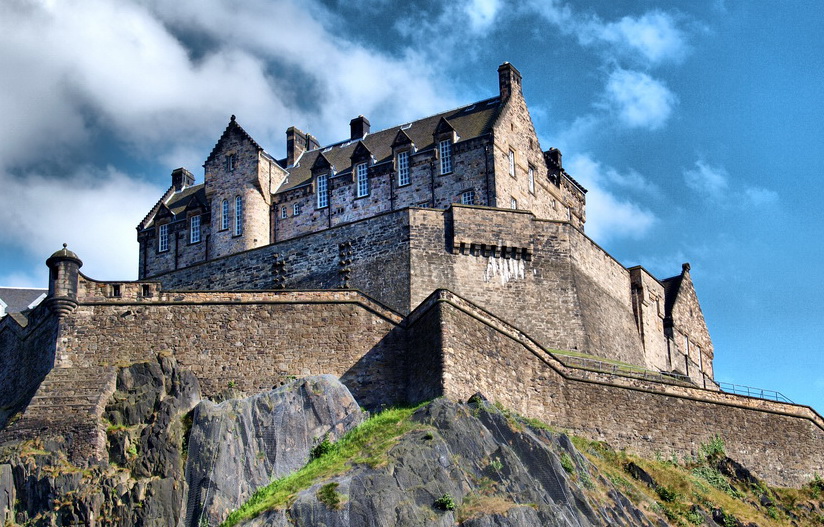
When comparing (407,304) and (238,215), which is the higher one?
(238,215)

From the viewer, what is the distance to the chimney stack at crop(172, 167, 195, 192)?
70812 millimetres

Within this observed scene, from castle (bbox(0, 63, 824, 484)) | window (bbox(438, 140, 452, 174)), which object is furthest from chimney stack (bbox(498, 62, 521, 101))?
window (bbox(438, 140, 452, 174))

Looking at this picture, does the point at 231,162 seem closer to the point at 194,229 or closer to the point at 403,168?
the point at 194,229

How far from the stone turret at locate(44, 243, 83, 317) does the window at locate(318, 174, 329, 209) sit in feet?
55.1

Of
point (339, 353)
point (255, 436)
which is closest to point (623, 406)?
point (339, 353)

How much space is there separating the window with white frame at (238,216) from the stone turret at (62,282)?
1586cm

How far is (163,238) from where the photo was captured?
65.9m

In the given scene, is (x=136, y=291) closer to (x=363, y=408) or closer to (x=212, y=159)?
(x=363, y=408)

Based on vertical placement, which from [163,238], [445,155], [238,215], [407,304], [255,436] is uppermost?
[445,155]

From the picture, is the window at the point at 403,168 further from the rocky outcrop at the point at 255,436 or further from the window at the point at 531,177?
the rocky outcrop at the point at 255,436

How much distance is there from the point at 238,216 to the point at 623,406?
2337 centimetres

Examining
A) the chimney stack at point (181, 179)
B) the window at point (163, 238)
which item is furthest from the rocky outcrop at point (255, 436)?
the chimney stack at point (181, 179)

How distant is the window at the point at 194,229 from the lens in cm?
6462

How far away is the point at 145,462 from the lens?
41.8 metres
